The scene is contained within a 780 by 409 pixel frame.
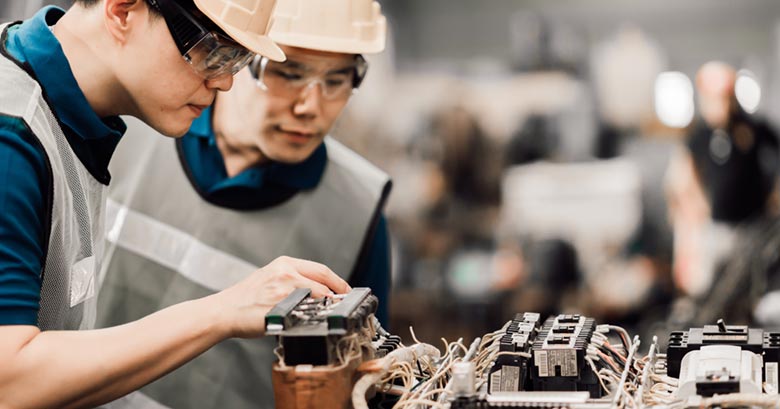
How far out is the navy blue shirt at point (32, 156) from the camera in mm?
1646

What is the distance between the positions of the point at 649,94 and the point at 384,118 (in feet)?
6.00

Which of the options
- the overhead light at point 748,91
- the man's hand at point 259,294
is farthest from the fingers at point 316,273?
the overhead light at point 748,91

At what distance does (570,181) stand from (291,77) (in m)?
4.59

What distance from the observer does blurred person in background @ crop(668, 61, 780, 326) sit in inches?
249

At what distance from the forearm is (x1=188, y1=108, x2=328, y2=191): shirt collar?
44.2 inches

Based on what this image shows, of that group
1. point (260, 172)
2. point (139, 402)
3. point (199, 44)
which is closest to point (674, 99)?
point (260, 172)

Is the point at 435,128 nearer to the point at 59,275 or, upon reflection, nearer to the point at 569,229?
the point at 569,229

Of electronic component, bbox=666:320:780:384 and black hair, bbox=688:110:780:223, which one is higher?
black hair, bbox=688:110:780:223

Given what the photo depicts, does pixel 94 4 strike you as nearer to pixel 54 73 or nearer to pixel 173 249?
pixel 54 73

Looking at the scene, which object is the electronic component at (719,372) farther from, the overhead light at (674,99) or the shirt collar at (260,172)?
the overhead light at (674,99)

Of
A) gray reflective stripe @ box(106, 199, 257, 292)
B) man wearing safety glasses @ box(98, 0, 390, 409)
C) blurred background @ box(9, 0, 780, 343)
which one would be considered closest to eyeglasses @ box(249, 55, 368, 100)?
man wearing safety glasses @ box(98, 0, 390, 409)

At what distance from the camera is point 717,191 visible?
6520 mm

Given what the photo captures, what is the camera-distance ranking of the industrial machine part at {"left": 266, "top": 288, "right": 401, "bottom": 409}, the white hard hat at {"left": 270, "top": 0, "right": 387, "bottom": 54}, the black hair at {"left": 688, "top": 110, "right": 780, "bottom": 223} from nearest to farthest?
the industrial machine part at {"left": 266, "top": 288, "right": 401, "bottom": 409}, the white hard hat at {"left": 270, "top": 0, "right": 387, "bottom": 54}, the black hair at {"left": 688, "top": 110, "right": 780, "bottom": 223}

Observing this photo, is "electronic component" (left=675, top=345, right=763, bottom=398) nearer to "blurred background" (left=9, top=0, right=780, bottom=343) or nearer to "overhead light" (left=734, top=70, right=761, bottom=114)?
"blurred background" (left=9, top=0, right=780, bottom=343)
